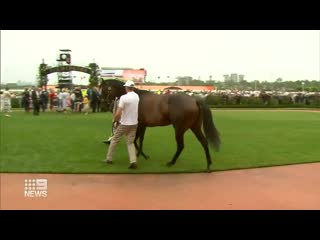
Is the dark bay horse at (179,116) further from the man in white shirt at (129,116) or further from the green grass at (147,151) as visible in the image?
the green grass at (147,151)

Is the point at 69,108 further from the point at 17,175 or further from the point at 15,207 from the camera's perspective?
the point at 15,207

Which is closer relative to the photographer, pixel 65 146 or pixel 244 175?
pixel 244 175

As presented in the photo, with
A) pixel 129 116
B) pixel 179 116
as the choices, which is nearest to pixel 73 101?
pixel 129 116

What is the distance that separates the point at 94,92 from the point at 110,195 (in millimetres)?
17604

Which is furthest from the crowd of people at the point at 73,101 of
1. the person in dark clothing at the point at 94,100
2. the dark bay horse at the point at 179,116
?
the dark bay horse at the point at 179,116

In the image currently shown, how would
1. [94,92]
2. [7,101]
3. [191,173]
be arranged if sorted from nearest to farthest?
[191,173] < [7,101] < [94,92]

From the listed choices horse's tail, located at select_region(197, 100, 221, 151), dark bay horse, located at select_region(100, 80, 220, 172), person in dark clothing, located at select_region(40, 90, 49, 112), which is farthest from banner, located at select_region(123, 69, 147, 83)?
horse's tail, located at select_region(197, 100, 221, 151)

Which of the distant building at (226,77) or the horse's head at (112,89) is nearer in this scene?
the horse's head at (112,89)

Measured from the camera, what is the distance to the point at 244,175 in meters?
6.91

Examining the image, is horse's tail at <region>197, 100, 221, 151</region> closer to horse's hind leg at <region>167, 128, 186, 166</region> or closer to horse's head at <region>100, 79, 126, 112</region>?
horse's hind leg at <region>167, 128, 186, 166</region>

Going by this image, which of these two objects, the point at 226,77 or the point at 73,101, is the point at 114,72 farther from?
the point at 226,77

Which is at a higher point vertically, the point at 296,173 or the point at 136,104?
the point at 136,104

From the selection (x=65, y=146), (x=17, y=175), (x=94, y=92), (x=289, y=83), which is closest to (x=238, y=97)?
(x=94, y=92)

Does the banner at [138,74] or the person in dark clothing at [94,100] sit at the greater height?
the banner at [138,74]
